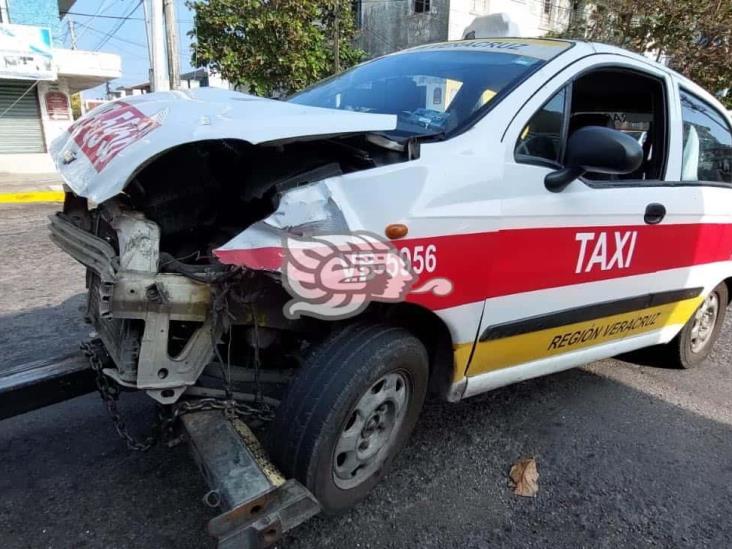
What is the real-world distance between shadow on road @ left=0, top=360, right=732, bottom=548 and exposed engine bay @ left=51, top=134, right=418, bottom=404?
1.74 feet

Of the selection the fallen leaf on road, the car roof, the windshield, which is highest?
the car roof

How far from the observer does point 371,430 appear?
2234 mm

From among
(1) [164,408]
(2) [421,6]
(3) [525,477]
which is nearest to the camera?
(1) [164,408]

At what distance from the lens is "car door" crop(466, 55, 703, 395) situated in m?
2.32

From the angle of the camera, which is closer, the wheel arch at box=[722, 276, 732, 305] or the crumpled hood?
the crumpled hood

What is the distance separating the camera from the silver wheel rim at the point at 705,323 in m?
3.80

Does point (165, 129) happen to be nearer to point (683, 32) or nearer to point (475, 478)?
point (475, 478)

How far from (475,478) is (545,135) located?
160cm

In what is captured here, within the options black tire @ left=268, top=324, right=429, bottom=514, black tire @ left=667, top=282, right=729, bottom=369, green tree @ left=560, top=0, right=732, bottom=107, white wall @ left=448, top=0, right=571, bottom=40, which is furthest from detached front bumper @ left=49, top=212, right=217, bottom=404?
white wall @ left=448, top=0, right=571, bottom=40

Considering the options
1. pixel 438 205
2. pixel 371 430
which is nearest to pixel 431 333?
pixel 371 430

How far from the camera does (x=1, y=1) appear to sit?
13.3m

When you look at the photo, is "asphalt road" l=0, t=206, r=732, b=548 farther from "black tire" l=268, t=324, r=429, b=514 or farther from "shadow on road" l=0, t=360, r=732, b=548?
"black tire" l=268, t=324, r=429, b=514

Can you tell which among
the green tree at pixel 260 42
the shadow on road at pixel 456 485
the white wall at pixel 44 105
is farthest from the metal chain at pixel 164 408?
the white wall at pixel 44 105

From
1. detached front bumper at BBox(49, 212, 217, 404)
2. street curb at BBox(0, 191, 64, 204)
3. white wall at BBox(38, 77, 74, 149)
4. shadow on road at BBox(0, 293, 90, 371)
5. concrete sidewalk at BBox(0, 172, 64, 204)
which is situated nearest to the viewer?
detached front bumper at BBox(49, 212, 217, 404)
